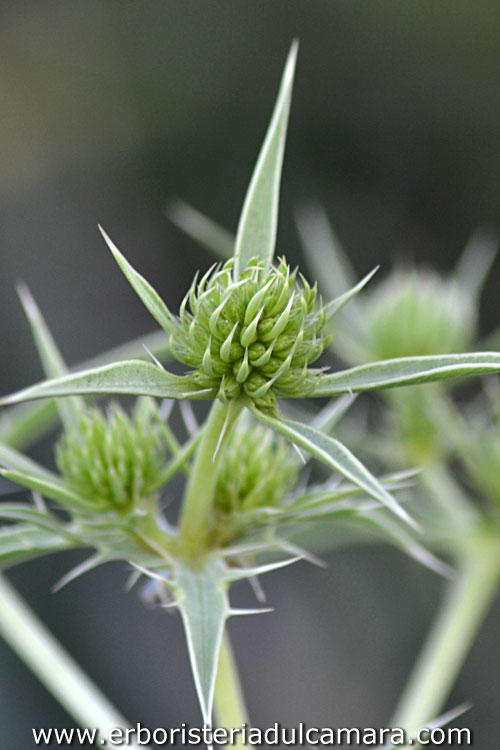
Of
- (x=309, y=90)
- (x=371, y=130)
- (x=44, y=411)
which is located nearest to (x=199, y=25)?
(x=309, y=90)

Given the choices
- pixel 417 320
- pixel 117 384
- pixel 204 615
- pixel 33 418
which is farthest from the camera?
pixel 417 320

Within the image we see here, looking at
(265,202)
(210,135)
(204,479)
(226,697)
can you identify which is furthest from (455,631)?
(210,135)

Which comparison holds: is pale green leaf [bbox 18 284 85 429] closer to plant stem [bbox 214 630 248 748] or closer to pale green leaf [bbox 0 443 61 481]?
pale green leaf [bbox 0 443 61 481]

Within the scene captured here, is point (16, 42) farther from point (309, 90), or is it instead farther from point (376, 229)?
point (376, 229)

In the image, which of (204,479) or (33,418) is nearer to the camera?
(204,479)

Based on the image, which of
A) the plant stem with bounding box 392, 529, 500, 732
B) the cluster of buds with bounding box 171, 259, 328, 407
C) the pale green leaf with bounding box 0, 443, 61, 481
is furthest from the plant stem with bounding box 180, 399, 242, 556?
the plant stem with bounding box 392, 529, 500, 732

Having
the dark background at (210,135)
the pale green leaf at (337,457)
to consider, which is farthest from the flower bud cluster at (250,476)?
the dark background at (210,135)

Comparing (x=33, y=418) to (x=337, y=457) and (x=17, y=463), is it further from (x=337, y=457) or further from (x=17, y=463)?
(x=337, y=457)
